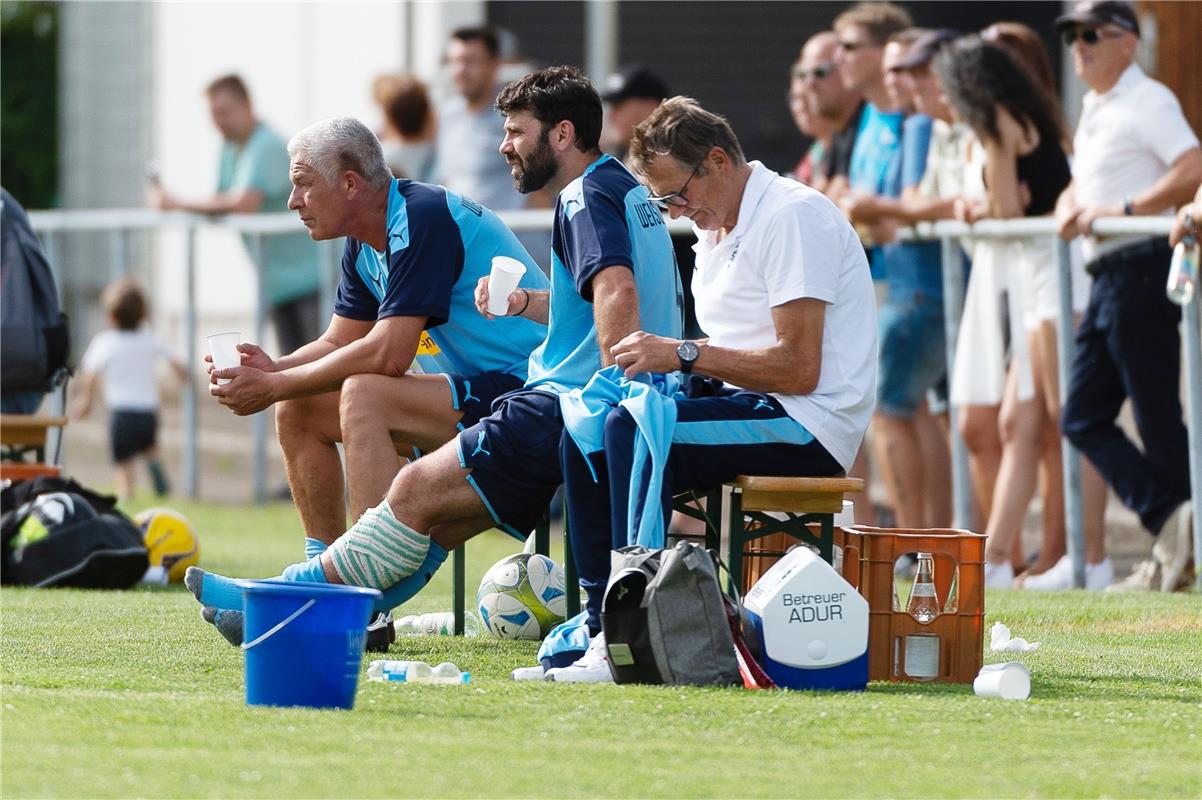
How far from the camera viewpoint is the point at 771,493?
561cm

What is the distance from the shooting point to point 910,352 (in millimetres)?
9430

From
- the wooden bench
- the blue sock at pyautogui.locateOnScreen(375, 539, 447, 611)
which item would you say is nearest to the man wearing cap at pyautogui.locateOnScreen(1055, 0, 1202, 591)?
the blue sock at pyautogui.locateOnScreen(375, 539, 447, 611)

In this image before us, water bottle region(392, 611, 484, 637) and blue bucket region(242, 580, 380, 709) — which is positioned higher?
blue bucket region(242, 580, 380, 709)

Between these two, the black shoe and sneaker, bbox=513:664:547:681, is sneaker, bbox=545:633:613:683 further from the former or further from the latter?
the black shoe

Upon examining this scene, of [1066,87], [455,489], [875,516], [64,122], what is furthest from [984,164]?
[64,122]

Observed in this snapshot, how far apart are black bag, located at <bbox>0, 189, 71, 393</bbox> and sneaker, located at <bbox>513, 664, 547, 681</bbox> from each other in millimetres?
4025

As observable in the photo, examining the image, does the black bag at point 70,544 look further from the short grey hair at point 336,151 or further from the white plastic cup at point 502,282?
the white plastic cup at point 502,282

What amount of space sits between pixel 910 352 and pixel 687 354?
4014 mm

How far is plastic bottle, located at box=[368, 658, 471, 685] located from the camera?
546 centimetres

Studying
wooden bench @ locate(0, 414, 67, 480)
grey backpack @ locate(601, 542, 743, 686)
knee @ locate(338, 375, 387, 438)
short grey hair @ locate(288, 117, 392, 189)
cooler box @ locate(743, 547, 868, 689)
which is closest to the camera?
grey backpack @ locate(601, 542, 743, 686)

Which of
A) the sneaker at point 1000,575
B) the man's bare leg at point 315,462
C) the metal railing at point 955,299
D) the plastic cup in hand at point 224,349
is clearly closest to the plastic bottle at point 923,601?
the man's bare leg at point 315,462

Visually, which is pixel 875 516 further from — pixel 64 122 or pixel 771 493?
pixel 64 122

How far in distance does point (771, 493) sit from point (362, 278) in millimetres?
1759

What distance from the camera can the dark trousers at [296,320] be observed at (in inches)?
480
